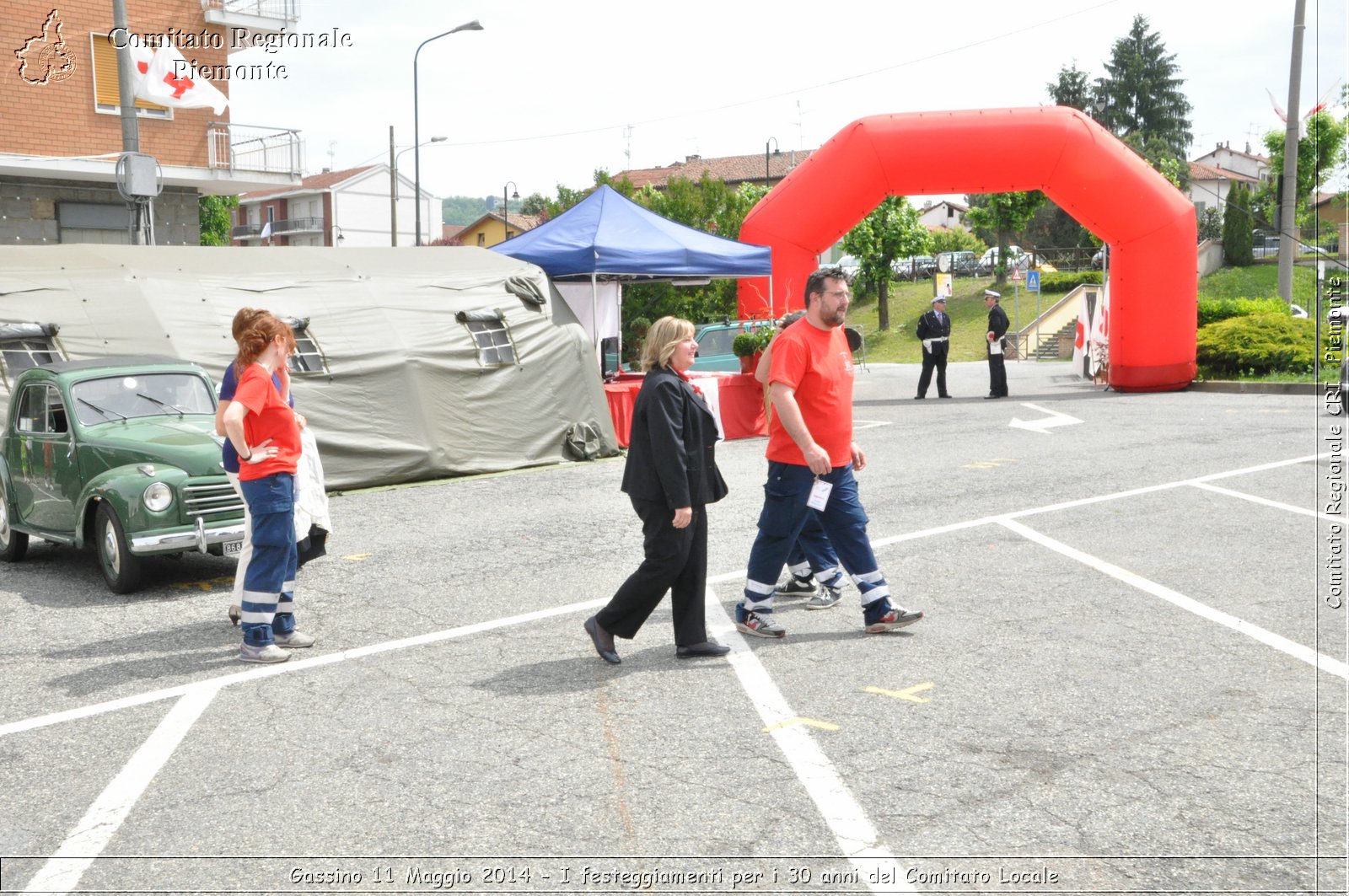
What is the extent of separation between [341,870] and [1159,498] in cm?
855

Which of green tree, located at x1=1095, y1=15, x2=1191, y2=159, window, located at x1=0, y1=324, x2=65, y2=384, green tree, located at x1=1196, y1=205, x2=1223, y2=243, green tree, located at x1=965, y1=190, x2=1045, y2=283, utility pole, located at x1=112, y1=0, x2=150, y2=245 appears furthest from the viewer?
green tree, located at x1=1095, y1=15, x2=1191, y2=159

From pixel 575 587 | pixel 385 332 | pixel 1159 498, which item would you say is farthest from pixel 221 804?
pixel 385 332

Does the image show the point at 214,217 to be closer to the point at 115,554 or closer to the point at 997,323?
the point at 997,323

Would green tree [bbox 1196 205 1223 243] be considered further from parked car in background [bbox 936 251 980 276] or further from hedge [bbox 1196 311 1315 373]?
hedge [bbox 1196 311 1315 373]

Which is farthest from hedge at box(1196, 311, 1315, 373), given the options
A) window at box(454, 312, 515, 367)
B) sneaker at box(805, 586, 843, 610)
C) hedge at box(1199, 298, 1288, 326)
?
sneaker at box(805, 586, 843, 610)

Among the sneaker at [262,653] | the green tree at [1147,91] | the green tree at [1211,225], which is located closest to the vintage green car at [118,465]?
the sneaker at [262,653]

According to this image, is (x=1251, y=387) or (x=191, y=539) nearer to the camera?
(x=191, y=539)

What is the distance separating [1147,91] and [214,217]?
64009 mm

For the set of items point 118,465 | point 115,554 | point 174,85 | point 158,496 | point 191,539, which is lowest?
point 115,554

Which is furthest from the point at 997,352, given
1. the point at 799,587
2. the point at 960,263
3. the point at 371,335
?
the point at 960,263

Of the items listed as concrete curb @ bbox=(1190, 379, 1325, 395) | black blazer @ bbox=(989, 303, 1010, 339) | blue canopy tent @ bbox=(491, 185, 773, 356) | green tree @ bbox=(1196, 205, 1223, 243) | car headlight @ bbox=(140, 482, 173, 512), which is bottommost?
car headlight @ bbox=(140, 482, 173, 512)

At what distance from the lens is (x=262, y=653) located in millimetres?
6273

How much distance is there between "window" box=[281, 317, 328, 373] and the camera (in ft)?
41.1

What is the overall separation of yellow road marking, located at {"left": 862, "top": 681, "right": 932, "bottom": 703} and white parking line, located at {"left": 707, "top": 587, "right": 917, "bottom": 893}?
429mm
